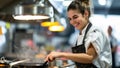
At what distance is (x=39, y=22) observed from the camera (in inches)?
142

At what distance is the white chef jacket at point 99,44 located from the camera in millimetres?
1801

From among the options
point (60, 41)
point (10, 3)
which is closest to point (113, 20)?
point (60, 41)

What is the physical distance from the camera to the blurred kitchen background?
8.74 feet

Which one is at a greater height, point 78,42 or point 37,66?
point 78,42

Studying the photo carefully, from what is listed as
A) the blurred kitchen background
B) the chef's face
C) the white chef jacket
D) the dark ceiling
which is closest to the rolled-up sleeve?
the white chef jacket

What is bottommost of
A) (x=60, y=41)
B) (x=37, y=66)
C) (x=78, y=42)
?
(x=60, y=41)

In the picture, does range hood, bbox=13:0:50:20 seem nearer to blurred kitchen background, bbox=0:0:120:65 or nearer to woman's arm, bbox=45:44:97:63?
blurred kitchen background, bbox=0:0:120:65

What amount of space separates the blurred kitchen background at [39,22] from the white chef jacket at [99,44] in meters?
0.31

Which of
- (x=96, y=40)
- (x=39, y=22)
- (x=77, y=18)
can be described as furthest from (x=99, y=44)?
(x=39, y=22)

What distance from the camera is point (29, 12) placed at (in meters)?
2.63

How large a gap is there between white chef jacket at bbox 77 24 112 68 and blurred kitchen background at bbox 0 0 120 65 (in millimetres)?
309

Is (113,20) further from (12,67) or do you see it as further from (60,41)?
(12,67)

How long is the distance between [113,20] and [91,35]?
25.0 ft

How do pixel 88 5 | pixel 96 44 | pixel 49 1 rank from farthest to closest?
1. pixel 49 1
2. pixel 88 5
3. pixel 96 44
